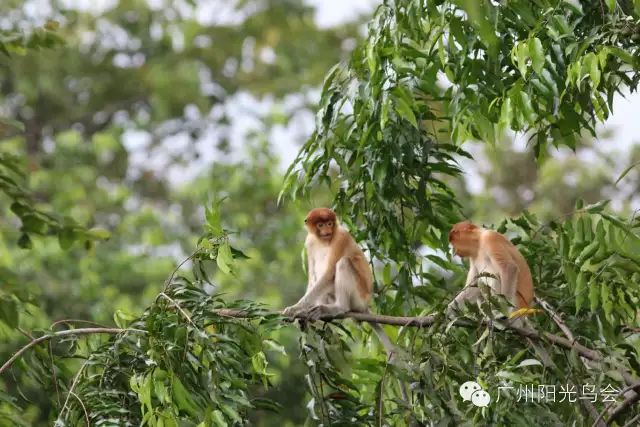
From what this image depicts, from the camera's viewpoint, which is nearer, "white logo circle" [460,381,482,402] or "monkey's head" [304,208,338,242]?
"white logo circle" [460,381,482,402]

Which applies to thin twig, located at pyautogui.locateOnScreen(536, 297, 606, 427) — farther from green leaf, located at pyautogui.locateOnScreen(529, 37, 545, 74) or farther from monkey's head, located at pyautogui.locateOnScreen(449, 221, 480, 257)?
green leaf, located at pyautogui.locateOnScreen(529, 37, 545, 74)

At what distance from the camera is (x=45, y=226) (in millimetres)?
6406

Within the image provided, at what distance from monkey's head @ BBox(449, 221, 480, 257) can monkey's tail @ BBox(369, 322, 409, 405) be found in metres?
0.58

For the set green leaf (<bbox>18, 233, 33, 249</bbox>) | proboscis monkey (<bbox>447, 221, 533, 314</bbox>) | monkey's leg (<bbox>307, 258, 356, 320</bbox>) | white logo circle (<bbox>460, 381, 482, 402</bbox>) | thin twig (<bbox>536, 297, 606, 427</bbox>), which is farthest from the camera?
green leaf (<bbox>18, 233, 33, 249</bbox>)

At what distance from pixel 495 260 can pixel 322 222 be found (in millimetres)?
965

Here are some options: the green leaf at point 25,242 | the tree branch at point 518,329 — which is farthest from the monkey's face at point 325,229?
the green leaf at point 25,242

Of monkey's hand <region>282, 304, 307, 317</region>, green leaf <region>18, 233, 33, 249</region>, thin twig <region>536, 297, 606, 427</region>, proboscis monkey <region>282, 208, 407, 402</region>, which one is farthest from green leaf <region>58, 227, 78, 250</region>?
thin twig <region>536, 297, 606, 427</region>

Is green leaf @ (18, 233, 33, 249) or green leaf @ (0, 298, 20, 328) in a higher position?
green leaf @ (18, 233, 33, 249)

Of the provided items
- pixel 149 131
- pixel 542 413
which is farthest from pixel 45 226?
pixel 149 131

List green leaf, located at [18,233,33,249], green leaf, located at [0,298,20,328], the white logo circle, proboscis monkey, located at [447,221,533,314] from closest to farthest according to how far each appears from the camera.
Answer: the white logo circle, green leaf, located at [0,298,20,328], proboscis monkey, located at [447,221,533,314], green leaf, located at [18,233,33,249]

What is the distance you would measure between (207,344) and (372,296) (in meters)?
1.94

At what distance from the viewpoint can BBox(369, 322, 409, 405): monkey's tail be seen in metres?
4.16

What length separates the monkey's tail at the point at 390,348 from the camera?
13.7ft

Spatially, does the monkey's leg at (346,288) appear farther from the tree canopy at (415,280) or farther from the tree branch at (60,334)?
the tree branch at (60,334)
